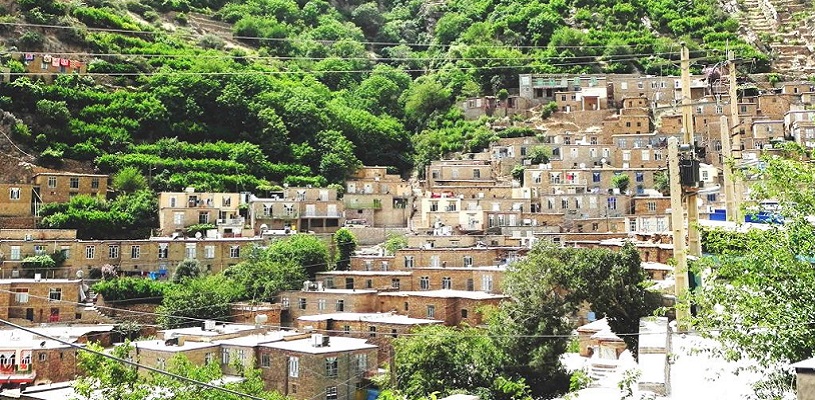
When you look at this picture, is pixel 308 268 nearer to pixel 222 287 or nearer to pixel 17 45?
pixel 222 287

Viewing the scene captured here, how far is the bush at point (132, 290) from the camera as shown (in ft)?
116

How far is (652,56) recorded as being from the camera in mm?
69125

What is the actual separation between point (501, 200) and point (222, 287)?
16.7 meters

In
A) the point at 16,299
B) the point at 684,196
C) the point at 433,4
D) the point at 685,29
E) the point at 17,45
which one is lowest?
the point at 16,299

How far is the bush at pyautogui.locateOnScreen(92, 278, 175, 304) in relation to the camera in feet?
116

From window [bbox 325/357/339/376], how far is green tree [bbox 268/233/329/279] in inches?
464

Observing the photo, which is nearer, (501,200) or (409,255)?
(409,255)

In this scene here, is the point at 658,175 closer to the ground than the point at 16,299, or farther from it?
farther from it

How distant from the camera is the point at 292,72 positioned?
6750 centimetres

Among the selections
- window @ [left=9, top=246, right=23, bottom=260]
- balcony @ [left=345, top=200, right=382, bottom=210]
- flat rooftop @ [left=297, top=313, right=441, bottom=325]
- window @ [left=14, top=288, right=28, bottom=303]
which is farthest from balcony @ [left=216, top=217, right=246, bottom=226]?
window @ [left=14, top=288, right=28, bottom=303]

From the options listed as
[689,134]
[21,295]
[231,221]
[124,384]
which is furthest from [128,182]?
[689,134]

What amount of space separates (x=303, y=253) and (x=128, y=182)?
1346 cm

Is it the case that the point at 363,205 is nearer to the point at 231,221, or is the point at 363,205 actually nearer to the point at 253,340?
the point at 231,221

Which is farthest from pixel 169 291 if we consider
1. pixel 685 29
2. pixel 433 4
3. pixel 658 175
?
pixel 433 4
